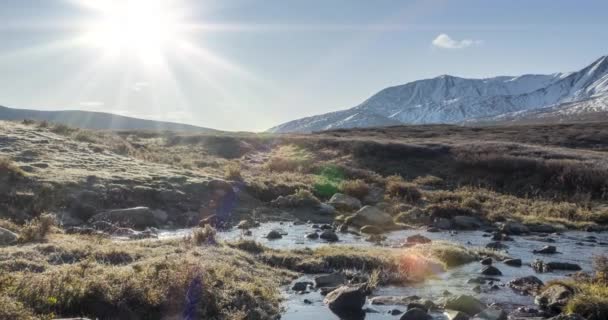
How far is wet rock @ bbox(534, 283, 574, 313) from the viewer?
50.2 feet

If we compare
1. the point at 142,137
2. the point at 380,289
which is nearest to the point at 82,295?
the point at 380,289

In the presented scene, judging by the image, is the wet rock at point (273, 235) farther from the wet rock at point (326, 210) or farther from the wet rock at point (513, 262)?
the wet rock at point (513, 262)

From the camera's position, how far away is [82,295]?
12.5 meters

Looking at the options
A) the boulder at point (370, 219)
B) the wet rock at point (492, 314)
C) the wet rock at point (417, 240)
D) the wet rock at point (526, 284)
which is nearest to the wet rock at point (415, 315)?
the wet rock at point (492, 314)

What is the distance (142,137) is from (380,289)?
75.2 metres

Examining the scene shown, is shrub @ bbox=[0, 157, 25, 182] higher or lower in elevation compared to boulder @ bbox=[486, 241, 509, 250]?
higher

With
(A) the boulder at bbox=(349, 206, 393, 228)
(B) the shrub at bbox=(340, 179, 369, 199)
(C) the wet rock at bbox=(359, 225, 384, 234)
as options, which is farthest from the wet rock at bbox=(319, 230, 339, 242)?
(B) the shrub at bbox=(340, 179, 369, 199)

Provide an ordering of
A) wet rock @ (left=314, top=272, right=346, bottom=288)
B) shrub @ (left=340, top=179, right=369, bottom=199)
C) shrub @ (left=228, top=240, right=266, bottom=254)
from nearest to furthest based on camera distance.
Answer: wet rock @ (left=314, top=272, right=346, bottom=288)
shrub @ (left=228, top=240, right=266, bottom=254)
shrub @ (left=340, top=179, right=369, bottom=199)

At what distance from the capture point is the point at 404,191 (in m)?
42.7

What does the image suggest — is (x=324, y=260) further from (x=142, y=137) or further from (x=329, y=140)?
(x=142, y=137)

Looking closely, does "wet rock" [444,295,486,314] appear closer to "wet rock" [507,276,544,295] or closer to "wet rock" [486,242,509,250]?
"wet rock" [507,276,544,295]

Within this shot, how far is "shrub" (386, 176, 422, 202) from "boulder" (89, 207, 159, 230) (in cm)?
1943

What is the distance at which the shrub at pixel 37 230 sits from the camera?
61.7 feet

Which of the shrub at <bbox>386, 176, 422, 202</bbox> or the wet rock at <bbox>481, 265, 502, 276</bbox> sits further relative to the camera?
the shrub at <bbox>386, 176, 422, 202</bbox>
